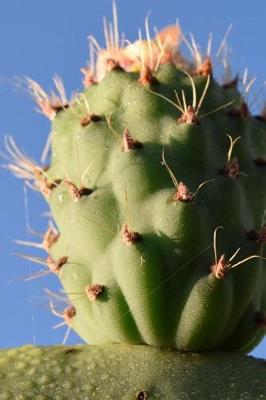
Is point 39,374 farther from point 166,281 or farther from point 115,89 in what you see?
point 115,89

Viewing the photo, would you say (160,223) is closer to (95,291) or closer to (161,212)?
(161,212)

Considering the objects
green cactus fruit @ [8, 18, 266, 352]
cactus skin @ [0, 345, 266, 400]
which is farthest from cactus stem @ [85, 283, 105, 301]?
cactus skin @ [0, 345, 266, 400]

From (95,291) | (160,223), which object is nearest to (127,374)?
(95,291)

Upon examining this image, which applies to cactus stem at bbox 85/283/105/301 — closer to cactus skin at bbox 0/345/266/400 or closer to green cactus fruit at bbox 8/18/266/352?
green cactus fruit at bbox 8/18/266/352

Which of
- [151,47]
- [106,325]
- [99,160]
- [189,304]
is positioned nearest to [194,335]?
[189,304]

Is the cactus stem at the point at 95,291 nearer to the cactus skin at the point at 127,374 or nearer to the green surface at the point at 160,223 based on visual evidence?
the green surface at the point at 160,223

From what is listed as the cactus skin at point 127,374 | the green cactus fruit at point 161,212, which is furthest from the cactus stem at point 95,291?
the cactus skin at point 127,374
